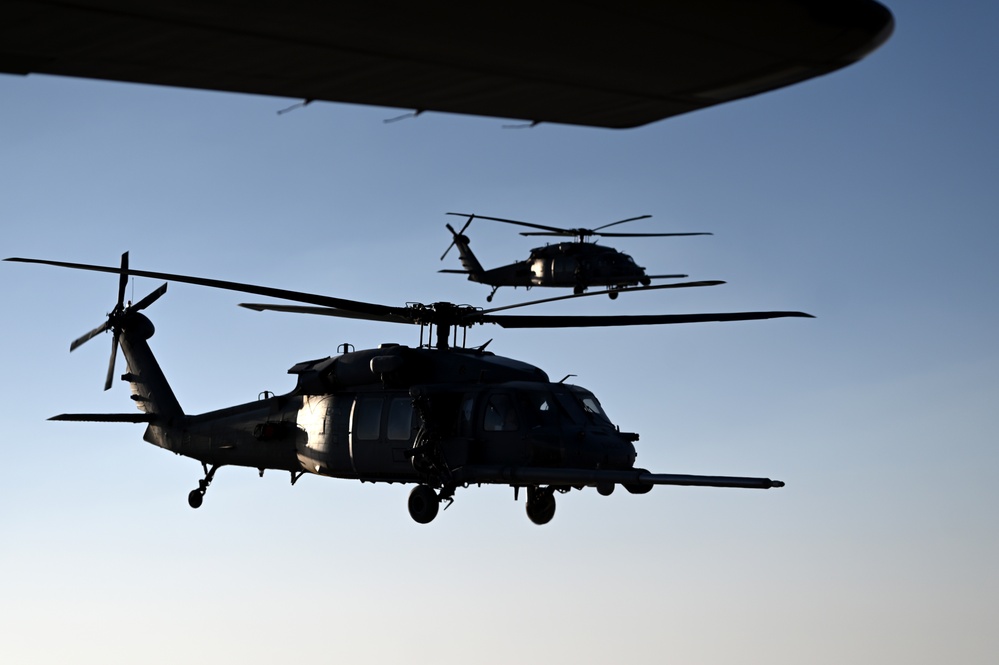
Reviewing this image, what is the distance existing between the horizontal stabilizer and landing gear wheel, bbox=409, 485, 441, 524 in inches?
315

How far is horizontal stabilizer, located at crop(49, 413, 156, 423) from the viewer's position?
24.3 meters

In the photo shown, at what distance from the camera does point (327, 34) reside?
19.1ft

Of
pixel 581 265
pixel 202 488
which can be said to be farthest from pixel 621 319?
pixel 581 265

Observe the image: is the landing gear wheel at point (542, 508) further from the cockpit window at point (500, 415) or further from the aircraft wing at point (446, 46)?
the aircraft wing at point (446, 46)

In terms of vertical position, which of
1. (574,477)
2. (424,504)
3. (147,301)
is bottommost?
(424,504)

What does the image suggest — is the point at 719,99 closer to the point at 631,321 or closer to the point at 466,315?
the point at 631,321

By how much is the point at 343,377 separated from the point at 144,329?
25.5ft

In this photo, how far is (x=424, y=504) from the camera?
20469mm

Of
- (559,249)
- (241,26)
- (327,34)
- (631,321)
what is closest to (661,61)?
(327,34)

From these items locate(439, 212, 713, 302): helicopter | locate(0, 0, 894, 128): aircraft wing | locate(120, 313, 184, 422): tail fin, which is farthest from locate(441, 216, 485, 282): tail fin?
locate(0, 0, 894, 128): aircraft wing

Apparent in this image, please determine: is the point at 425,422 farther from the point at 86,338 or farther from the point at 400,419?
the point at 86,338

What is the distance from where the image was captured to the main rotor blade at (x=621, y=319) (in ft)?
60.6

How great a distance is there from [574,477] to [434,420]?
3291mm

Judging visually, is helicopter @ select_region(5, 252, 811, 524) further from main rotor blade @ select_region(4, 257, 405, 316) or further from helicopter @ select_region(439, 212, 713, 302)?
helicopter @ select_region(439, 212, 713, 302)
